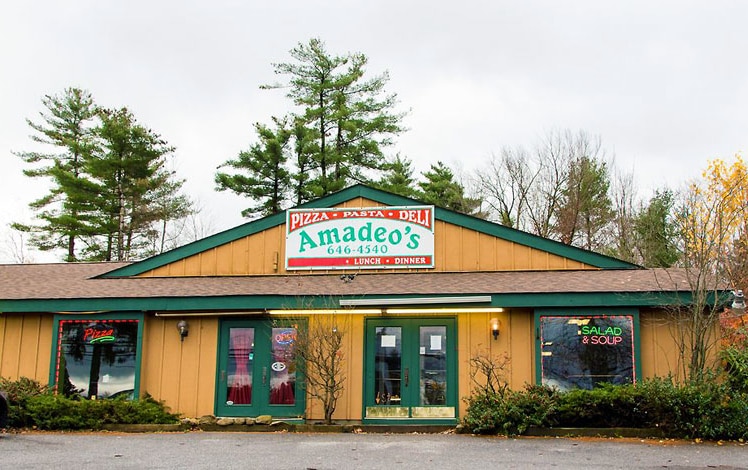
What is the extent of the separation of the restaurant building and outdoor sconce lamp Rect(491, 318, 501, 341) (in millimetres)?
27

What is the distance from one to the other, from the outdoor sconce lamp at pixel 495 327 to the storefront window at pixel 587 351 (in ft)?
2.70

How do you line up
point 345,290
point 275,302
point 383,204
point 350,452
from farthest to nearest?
point 383,204
point 345,290
point 275,302
point 350,452

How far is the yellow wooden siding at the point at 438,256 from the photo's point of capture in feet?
51.3

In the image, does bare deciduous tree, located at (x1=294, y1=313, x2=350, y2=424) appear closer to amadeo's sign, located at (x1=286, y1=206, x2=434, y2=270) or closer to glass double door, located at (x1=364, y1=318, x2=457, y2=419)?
glass double door, located at (x1=364, y1=318, x2=457, y2=419)

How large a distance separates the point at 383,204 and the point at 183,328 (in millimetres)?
4872

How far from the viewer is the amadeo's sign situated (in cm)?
1598

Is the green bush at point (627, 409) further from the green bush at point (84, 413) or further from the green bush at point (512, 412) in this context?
the green bush at point (84, 413)

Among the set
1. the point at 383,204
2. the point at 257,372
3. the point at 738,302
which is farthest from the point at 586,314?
the point at 257,372

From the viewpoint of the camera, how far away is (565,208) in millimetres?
36500

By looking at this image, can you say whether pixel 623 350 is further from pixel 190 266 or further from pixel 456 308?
pixel 190 266

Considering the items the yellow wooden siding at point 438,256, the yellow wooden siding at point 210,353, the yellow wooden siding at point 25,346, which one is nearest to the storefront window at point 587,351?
the yellow wooden siding at point 210,353

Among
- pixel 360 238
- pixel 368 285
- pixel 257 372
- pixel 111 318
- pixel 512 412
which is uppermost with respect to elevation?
pixel 360 238

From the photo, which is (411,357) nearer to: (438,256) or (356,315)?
(356,315)

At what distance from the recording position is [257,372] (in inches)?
603
